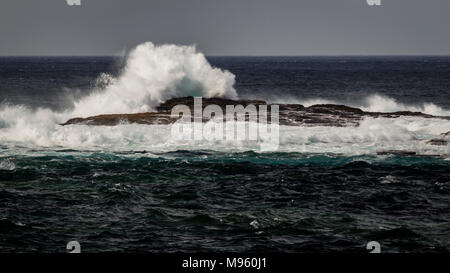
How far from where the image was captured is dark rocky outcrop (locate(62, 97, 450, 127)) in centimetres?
3072

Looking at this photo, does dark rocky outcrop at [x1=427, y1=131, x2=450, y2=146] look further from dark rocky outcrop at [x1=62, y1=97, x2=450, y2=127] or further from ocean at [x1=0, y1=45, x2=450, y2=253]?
dark rocky outcrop at [x1=62, y1=97, x2=450, y2=127]

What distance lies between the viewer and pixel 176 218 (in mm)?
15633

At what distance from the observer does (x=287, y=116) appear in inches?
1298

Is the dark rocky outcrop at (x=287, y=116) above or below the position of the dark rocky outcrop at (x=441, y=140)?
above

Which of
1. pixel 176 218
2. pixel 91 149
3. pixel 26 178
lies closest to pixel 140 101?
pixel 91 149

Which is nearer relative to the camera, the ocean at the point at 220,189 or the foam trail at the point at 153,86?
the ocean at the point at 220,189

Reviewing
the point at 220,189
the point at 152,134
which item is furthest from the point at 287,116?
the point at 220,189

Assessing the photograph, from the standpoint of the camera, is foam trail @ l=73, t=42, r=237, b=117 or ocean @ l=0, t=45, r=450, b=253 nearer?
ocean @ l=0, t=45, r=450, b=253

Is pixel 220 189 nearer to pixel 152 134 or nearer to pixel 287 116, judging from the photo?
pixel 152 134

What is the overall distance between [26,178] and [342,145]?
13.4 metres

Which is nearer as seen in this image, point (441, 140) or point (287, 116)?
point (441, 140)

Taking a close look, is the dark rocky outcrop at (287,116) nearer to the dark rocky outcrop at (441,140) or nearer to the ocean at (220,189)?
the ocean at (220,189)

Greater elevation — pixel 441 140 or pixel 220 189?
pixel 441 140

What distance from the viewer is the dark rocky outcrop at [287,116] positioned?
3072cm
